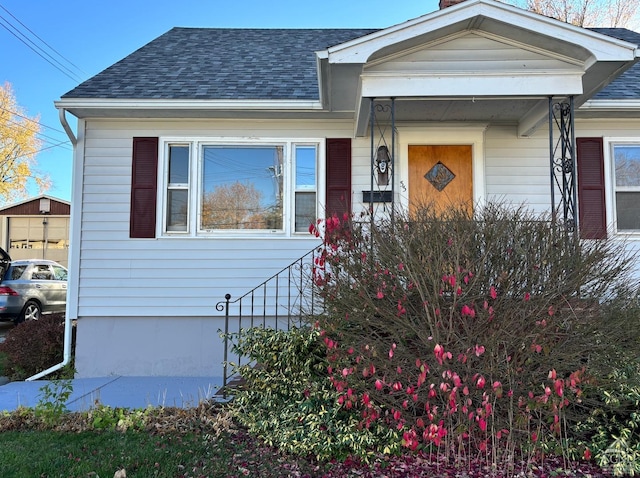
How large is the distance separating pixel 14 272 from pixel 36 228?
10.8 metres

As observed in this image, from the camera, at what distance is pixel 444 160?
590 cm

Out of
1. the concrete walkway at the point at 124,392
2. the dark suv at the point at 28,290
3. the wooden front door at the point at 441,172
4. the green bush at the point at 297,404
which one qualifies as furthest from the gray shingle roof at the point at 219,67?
the dark suv at the point at 28,290

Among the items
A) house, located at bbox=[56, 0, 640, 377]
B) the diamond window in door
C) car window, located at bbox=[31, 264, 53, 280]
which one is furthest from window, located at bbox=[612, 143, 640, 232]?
car window, located at bbox=[31, 264, 53, 280]

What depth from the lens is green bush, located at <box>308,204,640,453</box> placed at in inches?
109

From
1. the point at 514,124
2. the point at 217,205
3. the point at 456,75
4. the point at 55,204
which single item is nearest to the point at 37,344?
the point at 217,205

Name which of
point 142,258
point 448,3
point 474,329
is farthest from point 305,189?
point 474,329

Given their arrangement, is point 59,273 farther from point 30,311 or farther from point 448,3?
point 448,3

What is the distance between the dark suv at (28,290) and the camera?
967cm

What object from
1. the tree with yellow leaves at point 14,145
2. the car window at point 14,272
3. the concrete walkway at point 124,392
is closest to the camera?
the concrete walkway at point 124,392

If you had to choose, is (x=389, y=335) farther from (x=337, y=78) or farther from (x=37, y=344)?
(x=37, y=344)

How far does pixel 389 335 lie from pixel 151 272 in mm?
3755

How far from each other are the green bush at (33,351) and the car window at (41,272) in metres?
4.90

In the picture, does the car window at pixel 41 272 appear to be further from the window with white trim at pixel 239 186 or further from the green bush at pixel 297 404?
the green bush at pixel 297 404

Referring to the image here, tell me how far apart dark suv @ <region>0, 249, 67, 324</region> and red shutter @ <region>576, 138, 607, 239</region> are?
10.5 meters
